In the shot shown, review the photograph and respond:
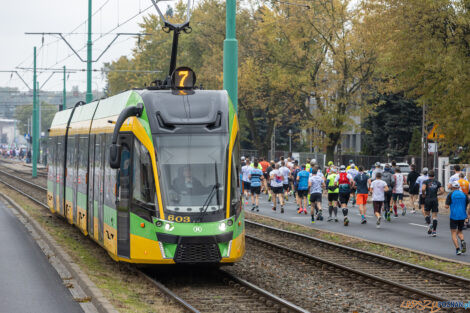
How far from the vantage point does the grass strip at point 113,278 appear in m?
10.9

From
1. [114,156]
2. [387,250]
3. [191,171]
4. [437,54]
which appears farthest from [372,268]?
[437,54]

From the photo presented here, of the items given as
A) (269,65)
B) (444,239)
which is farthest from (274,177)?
(269,65)

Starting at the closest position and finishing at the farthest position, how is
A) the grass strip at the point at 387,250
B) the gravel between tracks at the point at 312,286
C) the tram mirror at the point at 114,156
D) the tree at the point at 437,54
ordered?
the gravel between tracks at the point at 312,286 < the tram mirror at the point at 114,156 < the grass strip at the point at 387,250 < the tree at the point at 437,54

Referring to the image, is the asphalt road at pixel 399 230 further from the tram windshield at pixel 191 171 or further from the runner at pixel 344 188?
the tram windshield at pixel 191 171

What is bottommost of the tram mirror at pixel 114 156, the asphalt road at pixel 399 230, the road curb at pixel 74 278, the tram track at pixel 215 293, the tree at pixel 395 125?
the asphalt road at pixel 399 230

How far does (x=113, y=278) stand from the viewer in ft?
43.9

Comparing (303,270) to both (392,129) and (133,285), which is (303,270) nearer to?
(133,285)

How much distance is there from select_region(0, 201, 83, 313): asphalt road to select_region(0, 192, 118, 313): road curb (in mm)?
106

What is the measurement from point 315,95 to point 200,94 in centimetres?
3516

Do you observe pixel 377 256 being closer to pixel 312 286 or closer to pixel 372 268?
pixel 372 268

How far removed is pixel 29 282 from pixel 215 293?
2.91 m

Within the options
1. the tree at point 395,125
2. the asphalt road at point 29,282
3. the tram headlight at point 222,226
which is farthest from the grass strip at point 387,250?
the tree at point 395,125

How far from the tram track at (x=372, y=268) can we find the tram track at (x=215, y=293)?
7.71 ft

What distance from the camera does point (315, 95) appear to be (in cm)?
4822
